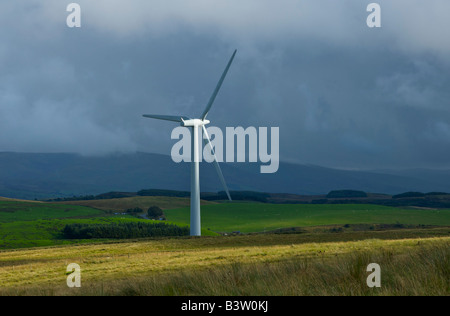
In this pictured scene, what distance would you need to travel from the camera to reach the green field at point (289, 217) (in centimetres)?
12150

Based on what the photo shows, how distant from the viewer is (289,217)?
146375 millimetres

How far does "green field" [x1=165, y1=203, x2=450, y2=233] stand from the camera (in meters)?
122

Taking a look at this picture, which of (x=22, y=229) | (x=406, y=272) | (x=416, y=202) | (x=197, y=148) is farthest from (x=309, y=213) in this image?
(x=406, y=272)

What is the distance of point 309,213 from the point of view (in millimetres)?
155750
